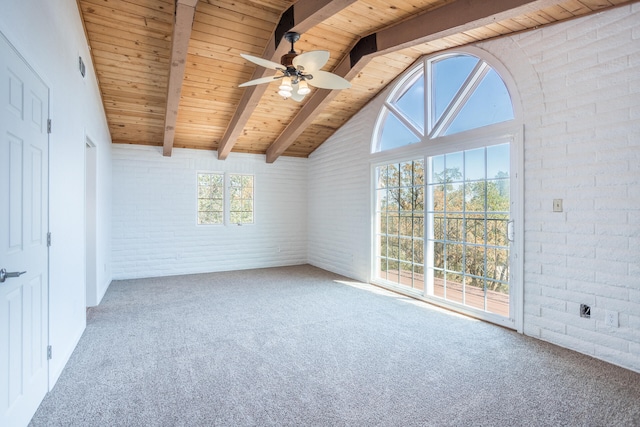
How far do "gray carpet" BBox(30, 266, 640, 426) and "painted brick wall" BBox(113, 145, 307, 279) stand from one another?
6.89 feet

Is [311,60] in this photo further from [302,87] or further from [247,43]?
[247,43]

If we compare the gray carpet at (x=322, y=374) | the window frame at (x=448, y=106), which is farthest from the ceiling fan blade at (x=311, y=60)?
the gray carpet at (x=322, y=374)

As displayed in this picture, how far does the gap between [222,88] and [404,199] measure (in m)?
3.10

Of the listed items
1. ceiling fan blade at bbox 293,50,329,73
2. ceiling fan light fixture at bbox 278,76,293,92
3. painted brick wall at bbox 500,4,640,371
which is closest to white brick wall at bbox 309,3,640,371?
painted brick wall at bbox 500,4,640,371

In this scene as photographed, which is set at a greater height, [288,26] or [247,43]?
[247,43]

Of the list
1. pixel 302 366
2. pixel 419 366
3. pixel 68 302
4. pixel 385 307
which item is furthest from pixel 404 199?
pixel 68 302

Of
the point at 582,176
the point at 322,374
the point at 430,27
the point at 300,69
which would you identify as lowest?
the point at 322,374

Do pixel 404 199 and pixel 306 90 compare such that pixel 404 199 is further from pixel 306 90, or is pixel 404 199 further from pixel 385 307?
pixel 306 90

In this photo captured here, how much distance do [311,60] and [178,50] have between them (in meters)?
1.56

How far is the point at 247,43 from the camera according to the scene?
405 cm

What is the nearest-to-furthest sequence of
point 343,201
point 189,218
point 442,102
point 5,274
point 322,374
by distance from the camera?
point 5,274, point 322,374, point 442,102, point 343,201, point 189,218

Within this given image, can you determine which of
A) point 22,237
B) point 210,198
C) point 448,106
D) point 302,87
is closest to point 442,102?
point 448,106

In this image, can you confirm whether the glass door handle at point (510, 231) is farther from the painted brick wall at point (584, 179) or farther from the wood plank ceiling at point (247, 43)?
the wood plank ceiling at point (247, 43)

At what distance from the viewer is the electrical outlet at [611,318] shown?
281cm
